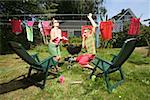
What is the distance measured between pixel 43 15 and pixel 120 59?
15.1 metres

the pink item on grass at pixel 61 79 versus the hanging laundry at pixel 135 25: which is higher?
the hanging laundry at pixel 135 25

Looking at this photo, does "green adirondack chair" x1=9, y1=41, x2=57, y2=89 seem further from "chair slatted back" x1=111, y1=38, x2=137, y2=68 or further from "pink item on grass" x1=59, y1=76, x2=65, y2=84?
"chair slatted back" x1=111, y1=38, x2=137, y2=68

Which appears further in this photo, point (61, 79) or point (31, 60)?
point (61, 79)

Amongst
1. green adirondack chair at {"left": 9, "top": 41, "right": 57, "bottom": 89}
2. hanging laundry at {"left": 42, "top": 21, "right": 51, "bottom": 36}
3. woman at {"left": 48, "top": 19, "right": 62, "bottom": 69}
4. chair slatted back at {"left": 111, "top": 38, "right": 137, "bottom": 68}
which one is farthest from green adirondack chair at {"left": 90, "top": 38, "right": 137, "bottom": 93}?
hanging laundry at {"left": 42, "top": 21, "right": 51, "bottom": 36}

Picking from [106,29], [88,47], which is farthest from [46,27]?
[88,47]

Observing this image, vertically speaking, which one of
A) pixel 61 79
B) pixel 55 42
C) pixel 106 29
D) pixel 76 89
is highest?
pixel 106 29

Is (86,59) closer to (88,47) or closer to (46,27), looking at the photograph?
(88,47)

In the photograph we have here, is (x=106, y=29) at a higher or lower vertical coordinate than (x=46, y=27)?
lower

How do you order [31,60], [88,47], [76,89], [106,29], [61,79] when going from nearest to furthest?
1. [31,60]
2. [76,89]
3. [61,79]
4. [88,47]
5. [106,29]

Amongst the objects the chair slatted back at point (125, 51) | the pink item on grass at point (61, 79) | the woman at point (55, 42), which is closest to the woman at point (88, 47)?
the woman at point (55, 42)

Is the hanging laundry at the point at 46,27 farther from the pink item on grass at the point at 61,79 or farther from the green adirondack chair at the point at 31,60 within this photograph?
the pink item on grass at the point at 61,79

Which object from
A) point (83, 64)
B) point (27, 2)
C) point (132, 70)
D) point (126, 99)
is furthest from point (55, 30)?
point (27, 2)

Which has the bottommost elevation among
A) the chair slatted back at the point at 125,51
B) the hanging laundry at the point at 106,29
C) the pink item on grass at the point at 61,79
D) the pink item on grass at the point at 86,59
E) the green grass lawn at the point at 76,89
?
the green grass lawn at the point at 76,89

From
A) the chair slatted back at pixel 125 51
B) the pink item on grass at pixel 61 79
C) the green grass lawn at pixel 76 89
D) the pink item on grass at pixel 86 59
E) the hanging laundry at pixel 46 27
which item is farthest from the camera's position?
the hanging laundry at pixel 46 27
